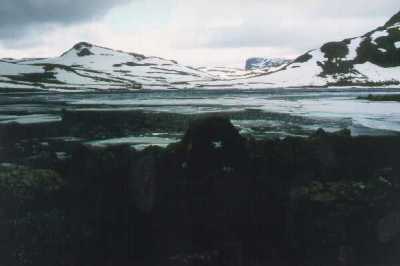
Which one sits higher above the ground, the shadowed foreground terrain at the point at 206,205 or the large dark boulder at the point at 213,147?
the large dark boulder at the point at 213,147

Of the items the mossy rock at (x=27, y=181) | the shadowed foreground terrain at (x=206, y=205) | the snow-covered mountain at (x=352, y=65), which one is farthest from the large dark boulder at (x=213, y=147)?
the snow-covered mountain at (x=352, y=65)

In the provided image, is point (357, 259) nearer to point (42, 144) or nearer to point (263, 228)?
point (263, 228)

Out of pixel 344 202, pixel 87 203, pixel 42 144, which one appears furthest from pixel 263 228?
pixel 42 144

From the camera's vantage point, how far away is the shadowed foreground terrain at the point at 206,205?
12023 mm

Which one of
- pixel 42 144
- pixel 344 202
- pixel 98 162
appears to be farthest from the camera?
pixel 42 144

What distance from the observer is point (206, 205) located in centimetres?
1414

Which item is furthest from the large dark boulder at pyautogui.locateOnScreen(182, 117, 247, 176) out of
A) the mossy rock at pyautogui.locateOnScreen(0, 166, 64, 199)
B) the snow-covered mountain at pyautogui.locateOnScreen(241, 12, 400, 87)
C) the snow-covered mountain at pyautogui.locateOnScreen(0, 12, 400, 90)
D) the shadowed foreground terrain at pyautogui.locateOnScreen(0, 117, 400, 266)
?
the snow-covered mountain at pyautogui.locateOnScreen(241, 12, 400, 87)

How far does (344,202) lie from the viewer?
1412 centimetres

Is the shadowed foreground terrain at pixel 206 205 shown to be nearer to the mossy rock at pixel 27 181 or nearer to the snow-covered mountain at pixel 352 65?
the mossy rock at pixel 27 181

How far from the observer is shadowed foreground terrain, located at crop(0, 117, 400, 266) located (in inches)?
473

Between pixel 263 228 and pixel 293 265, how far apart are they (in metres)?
1.84

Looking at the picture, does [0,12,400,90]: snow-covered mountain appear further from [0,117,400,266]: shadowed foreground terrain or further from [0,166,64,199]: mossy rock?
[0,166,64,199]: mossy rock

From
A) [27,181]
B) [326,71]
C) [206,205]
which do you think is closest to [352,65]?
[326,71]

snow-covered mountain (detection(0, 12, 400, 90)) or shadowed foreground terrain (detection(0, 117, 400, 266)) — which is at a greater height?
snow-covered mountain (detection(0, 12, 400, 90))
